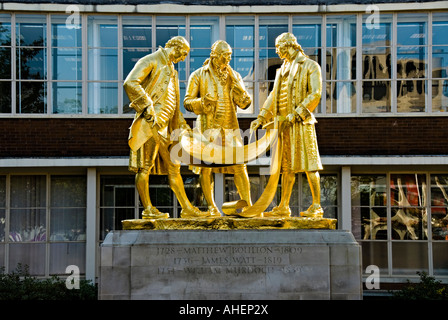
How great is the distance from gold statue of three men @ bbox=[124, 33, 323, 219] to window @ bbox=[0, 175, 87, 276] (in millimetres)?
8524

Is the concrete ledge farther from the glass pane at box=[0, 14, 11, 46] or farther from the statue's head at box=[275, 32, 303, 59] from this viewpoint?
the glass pane at box=[0, 14, 11, 46]

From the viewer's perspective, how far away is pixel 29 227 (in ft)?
65.9

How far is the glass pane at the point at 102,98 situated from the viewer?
1953 cm

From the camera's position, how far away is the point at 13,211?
2014 cm

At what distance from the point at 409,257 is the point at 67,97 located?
941 centimetres

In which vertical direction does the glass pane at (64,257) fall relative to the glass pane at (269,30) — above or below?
below

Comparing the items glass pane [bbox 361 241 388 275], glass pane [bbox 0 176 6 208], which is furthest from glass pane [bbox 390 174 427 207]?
glass pane [bbox 0 176 6 208]

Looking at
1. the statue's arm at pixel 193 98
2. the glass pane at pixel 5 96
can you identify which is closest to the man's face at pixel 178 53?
the statue's arm at pixel 193 98

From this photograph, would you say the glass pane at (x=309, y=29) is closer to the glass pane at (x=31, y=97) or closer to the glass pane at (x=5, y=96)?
the glass pane at (x=31, y=97)

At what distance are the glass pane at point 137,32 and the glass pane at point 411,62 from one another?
20.4 ft

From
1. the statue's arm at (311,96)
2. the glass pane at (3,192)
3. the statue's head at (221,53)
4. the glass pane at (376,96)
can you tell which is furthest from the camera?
the glass pane at (3,192)

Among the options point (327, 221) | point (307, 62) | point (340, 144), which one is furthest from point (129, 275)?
point (340, 144)

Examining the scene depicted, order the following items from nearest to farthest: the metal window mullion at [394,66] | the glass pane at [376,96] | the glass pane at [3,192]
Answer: the metal window mullion at [394,66], the glass pane at [376,96], the glass pane at [3,192]
